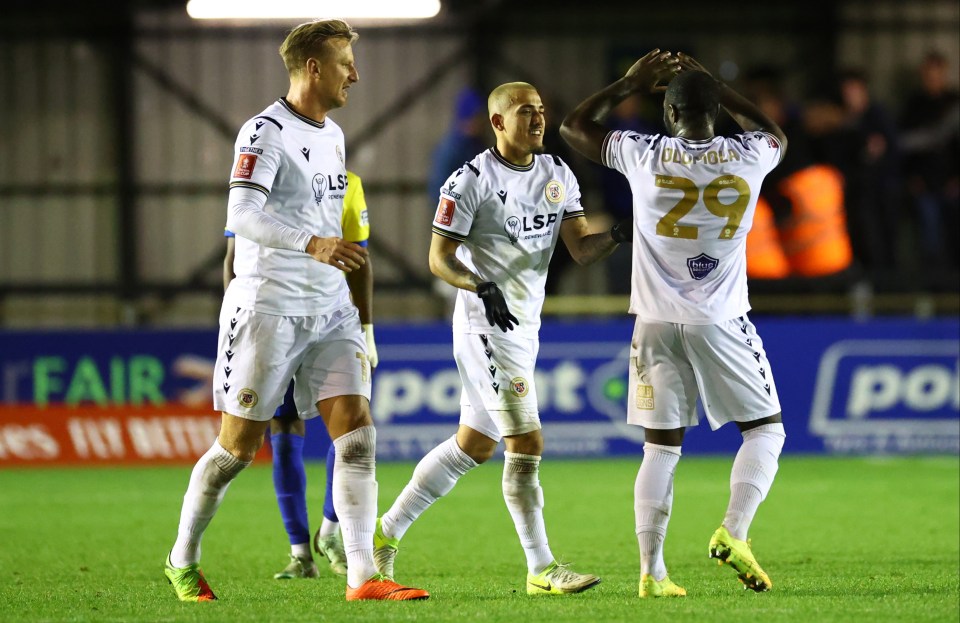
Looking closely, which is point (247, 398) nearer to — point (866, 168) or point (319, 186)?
point (319, 186)

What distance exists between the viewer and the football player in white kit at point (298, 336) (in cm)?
597

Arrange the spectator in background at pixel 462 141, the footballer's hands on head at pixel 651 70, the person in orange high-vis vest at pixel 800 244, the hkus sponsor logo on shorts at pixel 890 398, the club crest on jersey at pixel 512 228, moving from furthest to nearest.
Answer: the person in orange high-vis vest at pixel 800 244, the spectator in background at pixel 462 141, the hkus sponsor logo on shorts at pixel 890 398, the club crest on jersey at pixel 512 228, the footballer's hands on head at pixel 651 70

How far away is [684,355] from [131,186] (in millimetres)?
15001

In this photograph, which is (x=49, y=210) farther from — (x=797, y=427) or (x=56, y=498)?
(x=797, y=427)

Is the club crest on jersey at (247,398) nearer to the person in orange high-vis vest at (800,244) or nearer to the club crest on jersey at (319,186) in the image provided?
→ the club crest on jersey at (319,186)

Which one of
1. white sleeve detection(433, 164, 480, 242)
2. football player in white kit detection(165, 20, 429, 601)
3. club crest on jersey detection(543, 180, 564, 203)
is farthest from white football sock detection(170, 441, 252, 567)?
club crest on jersey detection(543, 180, 564, 203)

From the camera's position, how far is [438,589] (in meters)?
6.49

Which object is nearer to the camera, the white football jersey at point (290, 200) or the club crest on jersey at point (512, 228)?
the white football jersey at point (290, 200)

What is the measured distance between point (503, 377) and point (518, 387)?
0.27ft

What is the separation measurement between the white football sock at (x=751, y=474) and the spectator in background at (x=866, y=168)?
397 inches

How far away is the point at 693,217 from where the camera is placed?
6.10 m

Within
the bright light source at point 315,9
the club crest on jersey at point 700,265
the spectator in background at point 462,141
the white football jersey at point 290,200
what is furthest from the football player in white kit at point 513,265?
the bright light source at point 315,9

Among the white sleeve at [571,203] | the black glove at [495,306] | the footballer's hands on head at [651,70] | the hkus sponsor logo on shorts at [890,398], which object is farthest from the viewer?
the hkus sponsor logo on shorts at [890,398]

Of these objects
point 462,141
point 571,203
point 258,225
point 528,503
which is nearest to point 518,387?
point 528,503
